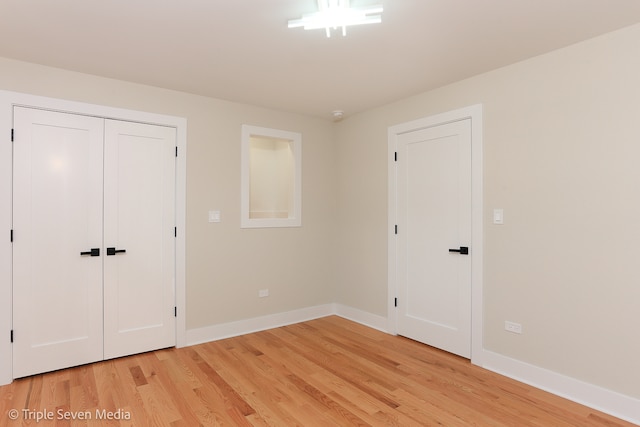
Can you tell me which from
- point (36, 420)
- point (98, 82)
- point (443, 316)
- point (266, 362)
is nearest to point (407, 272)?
point (443, 316)

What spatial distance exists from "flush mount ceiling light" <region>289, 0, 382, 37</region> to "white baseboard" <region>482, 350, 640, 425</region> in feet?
9.21

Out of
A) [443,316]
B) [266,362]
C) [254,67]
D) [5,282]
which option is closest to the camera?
[5,282]

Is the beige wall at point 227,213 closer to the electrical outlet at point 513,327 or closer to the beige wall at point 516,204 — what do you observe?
the beige wall at point 516,204

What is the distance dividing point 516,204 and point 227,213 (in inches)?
112

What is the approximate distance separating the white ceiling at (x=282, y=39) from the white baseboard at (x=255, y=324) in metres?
2.51

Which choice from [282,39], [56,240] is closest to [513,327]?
[282,39]

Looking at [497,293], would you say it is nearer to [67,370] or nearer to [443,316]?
[443,316]

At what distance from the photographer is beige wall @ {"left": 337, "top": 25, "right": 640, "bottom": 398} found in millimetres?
2367

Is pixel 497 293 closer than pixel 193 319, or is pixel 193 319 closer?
pixel 497 293

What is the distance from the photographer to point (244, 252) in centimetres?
406

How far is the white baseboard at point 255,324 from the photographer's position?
3.71 m

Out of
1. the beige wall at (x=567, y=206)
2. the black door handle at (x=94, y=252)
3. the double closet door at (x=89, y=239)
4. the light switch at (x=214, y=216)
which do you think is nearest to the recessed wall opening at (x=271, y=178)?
the light switch at (x=214, y=216)

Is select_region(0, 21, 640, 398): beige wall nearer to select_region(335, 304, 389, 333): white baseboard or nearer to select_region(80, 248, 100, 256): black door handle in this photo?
select_region(335, 304, 389, 333): white baseboard

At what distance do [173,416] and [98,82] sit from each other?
2855 millimetres
